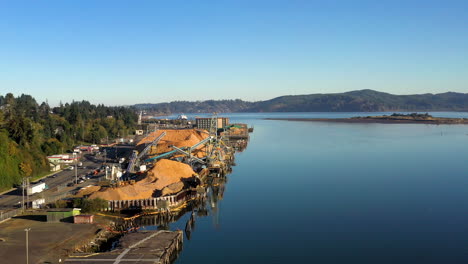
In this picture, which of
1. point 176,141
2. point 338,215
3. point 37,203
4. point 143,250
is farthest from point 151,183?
point 176,141

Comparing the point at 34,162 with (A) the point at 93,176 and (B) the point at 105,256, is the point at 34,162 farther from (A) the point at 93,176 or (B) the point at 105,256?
(B) the point at 105,256

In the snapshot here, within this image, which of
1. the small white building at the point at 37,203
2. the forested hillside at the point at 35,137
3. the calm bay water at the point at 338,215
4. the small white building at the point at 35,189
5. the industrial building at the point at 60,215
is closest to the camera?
the calm bay water at the point at 338,215

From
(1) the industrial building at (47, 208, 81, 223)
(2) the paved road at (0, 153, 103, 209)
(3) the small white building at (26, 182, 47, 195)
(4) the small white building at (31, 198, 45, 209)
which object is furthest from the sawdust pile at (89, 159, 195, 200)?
(3) the small white building at (26, 182, 47, 195)

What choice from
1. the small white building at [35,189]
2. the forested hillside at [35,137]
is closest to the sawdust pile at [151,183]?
the small white building at [35,189]

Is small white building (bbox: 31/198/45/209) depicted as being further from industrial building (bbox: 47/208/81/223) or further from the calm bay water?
the calm bay water

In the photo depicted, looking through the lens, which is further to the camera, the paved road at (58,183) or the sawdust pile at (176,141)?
the sawdust pile at (176,141)

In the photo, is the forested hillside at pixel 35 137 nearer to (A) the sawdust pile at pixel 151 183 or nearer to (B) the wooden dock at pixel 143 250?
(A) the sawdust pile at pixel 151 183
